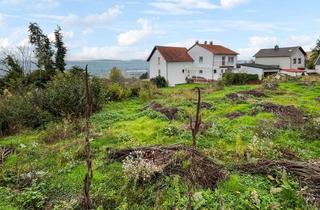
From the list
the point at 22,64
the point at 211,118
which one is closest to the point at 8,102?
the point at 211,118

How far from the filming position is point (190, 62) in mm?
41406

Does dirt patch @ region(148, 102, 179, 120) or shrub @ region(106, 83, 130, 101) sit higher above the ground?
shrub @ region(106, 83, 130, 101)

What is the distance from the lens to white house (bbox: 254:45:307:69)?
45.0 m

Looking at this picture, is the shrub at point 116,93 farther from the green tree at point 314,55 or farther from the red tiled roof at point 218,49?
the green tree at point 314,55

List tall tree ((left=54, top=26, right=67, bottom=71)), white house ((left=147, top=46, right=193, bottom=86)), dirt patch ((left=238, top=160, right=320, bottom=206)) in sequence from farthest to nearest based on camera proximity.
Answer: white house ((left=147, top=46, right=193, bottom=86))
tall tree ((left=54, top=26, right=67, bottom=71))
dirt patch ((left=238, top=160, right=320, bottom=206))

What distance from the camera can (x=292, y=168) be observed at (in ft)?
17.7

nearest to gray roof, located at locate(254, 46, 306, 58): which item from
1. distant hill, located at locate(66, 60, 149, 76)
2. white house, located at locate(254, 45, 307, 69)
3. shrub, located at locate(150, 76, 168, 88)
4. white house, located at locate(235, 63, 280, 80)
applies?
white house, located at locate(254, 45, 307, 69)

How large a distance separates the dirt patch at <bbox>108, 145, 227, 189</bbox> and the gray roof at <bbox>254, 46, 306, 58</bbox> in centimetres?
4375

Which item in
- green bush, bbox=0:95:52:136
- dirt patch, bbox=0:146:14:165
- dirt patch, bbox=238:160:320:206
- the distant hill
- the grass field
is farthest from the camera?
the distant hill

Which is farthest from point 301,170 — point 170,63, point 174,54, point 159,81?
point 174,54

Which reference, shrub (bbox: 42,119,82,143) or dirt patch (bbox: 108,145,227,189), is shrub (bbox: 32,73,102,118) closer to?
shrub (bbox: 42,119,82,143)

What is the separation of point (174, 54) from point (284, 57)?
17.9 metres

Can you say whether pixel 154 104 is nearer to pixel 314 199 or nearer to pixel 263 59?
pixel 314 199

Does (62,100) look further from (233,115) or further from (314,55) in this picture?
(314,55)
